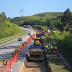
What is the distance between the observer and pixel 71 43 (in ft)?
73.8

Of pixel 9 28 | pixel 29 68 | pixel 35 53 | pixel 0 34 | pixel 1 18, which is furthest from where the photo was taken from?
pixel 9 28

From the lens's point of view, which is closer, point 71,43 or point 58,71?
point 58,71

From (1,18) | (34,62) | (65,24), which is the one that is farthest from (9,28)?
(34,62)

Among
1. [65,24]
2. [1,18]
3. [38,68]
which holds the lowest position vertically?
[38,68]

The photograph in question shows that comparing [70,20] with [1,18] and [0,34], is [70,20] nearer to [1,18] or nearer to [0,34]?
[0,34]

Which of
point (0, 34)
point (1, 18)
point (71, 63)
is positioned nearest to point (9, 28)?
point (1, 18)

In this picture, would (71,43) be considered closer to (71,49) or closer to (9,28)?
(71,49)

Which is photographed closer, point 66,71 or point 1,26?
point 66,71

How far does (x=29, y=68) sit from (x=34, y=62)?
343cm

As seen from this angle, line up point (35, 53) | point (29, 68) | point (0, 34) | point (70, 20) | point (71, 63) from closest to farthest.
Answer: point (71, 63)
point (29, 68)
point (35, 53)
point (70, 20)
point (0, 34)

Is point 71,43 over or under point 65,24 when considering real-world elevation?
under

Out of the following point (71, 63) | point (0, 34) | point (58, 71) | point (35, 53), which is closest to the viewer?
point (58, 71)

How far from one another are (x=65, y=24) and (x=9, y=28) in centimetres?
4926

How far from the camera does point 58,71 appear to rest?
15.7m
